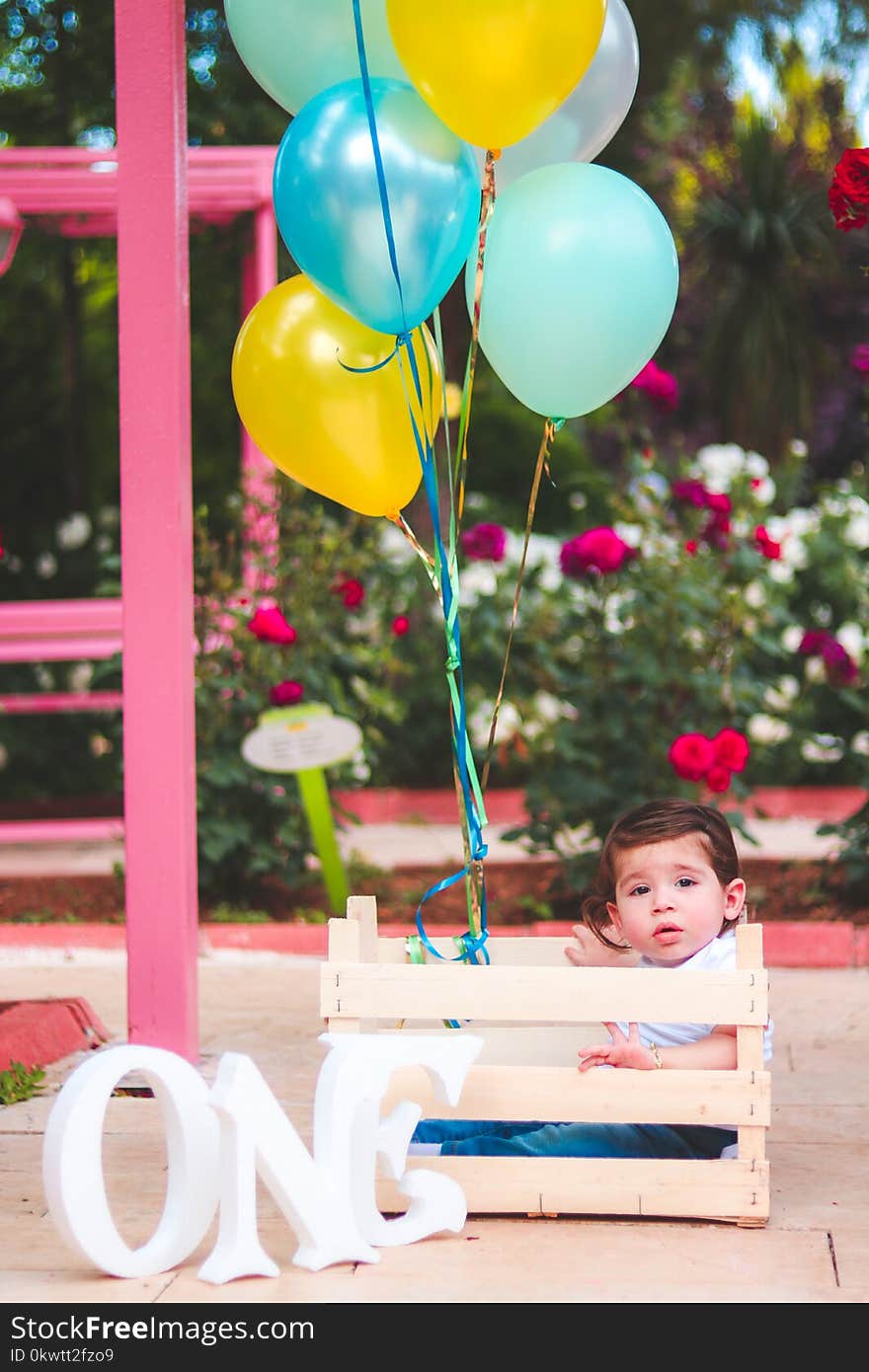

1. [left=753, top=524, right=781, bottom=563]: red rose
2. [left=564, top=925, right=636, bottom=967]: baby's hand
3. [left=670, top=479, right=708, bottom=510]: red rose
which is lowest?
[left=564, top=925, right=636, bottom=967]: baby's hand

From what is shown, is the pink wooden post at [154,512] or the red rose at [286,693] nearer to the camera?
the pink wooden post at [154,512]

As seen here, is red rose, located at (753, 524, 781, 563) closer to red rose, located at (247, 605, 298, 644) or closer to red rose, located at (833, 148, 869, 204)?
red rose, located at (247, 605, 298, 644)

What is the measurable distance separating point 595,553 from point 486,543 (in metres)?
0.84

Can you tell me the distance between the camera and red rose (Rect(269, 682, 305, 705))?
480 centimetres

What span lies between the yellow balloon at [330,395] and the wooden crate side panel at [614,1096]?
3.31 ft

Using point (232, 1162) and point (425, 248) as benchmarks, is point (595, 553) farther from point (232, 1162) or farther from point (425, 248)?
point (232, 1162)

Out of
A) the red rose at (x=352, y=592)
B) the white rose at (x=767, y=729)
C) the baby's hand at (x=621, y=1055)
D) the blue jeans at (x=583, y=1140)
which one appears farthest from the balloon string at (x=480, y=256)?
Answer: the white rose at (x=767, y=729)

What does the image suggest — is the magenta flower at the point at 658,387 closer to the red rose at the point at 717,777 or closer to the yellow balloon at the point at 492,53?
the red rose at the point at 717,777

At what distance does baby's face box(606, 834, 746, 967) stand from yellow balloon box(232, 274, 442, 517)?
77cm

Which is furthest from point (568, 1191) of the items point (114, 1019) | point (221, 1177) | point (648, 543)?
point (648, 543)

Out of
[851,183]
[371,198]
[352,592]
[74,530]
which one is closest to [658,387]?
[352,592]

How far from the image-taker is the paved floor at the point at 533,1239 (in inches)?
86.7

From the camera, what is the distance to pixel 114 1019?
12.9 ft

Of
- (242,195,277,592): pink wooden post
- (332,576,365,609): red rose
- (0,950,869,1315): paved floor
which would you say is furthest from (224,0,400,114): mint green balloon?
(332,576,365,609): red rose
